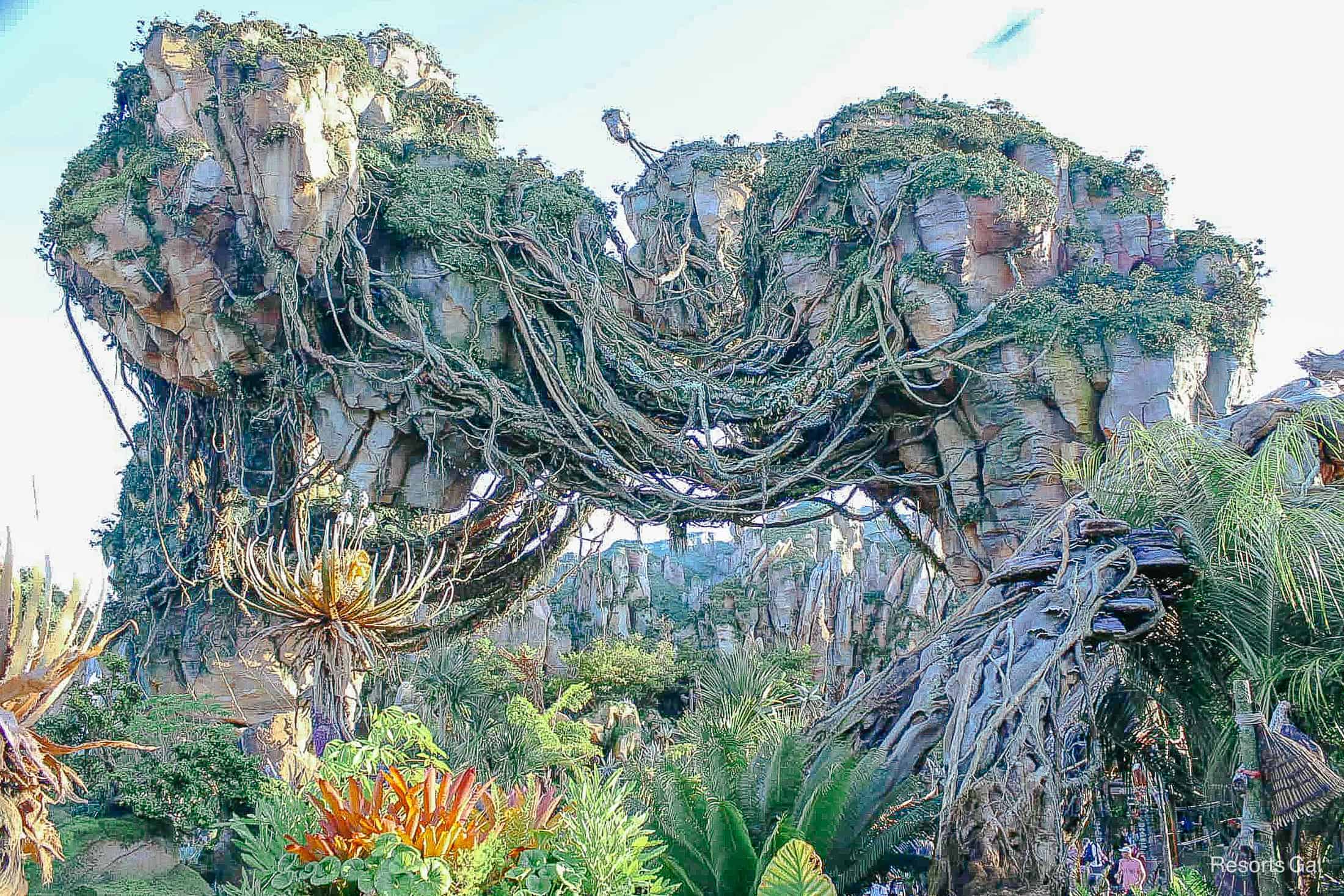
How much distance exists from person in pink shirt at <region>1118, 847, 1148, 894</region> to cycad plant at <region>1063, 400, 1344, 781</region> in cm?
75

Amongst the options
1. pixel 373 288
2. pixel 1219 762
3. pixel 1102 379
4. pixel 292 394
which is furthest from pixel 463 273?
pixel 1219 762

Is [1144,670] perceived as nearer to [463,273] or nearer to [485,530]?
[463,273]

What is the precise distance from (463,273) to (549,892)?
9350 millimetres

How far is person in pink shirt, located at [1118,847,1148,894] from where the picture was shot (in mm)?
5285

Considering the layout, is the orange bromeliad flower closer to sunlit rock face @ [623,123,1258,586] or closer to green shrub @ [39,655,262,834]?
green shrub @ [39,655,262,834]

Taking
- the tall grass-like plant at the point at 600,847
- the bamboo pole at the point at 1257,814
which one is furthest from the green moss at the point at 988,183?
the tall grass-like plant at the point at 600,847

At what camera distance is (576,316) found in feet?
37.8

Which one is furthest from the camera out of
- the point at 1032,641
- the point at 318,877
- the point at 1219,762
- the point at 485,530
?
the point at 485,530

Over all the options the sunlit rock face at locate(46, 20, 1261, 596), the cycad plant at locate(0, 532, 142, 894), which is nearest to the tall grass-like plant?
the cycad plant at locate(0, 532, 142, 894)

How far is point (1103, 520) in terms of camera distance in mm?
4801

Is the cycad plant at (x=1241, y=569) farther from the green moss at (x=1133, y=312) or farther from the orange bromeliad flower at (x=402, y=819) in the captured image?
the green moss at (x=1133, y=312)

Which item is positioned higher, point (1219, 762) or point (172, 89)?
point (172, 89)

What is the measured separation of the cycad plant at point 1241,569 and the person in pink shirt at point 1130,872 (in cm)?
75

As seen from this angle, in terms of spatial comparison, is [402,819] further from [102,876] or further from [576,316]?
[576,316]
